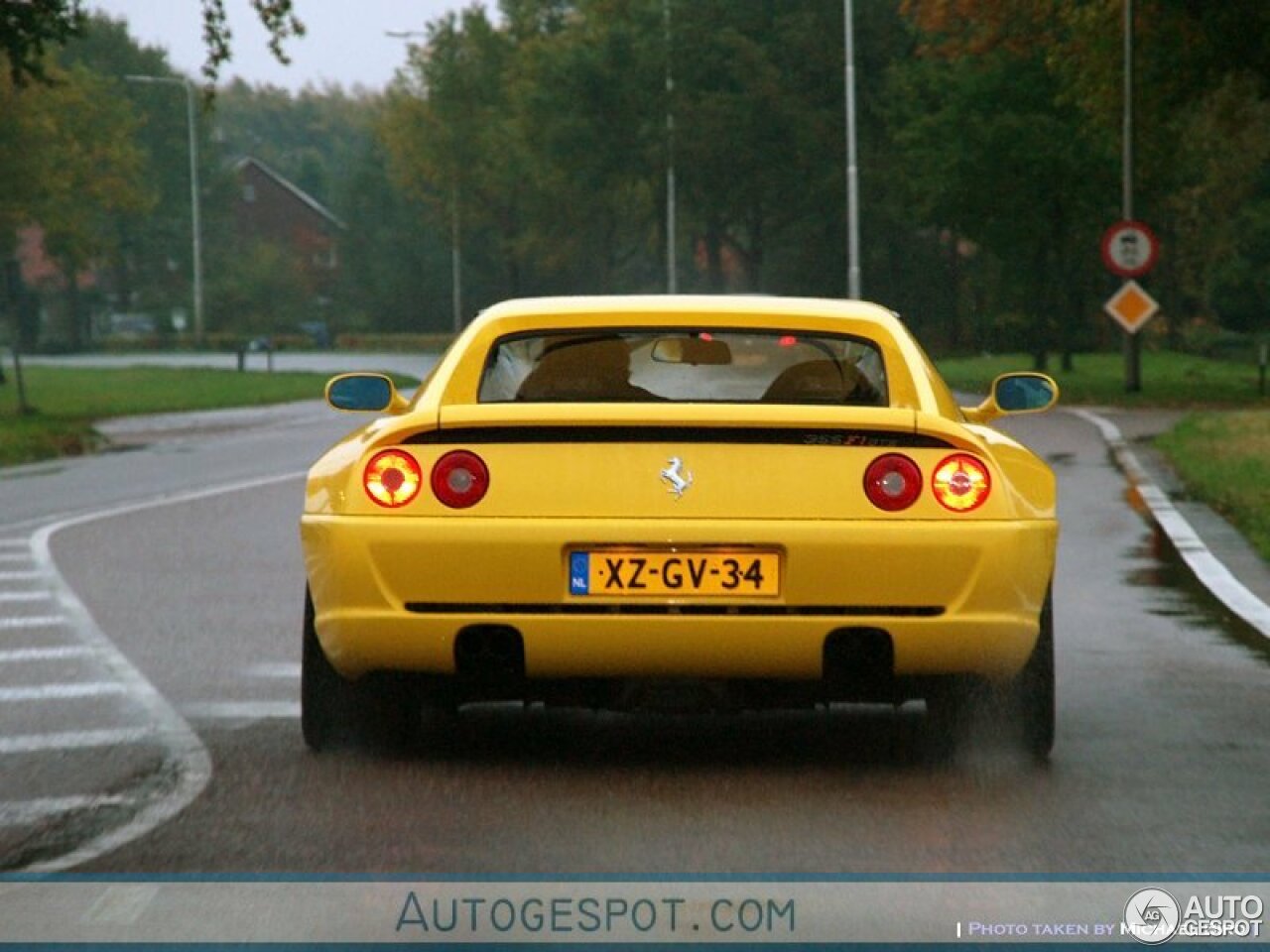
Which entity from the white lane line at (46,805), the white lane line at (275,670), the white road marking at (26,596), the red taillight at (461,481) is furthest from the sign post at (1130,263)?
the white lane line at (46,805)

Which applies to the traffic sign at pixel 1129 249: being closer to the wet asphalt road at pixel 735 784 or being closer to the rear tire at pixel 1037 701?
the wet asphalt road at pixel 735 784

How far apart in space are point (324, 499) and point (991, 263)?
7598 cm

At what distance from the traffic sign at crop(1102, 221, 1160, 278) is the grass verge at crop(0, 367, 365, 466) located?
13950 mm

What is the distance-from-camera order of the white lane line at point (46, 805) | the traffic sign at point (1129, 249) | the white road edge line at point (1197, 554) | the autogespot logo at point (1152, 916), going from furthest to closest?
the traffic sign at point (1129, 249) → the white road edge line at point (1197, 554) → the white lane line at point (46, 805) → the autogespot logo at point (1152, 916)

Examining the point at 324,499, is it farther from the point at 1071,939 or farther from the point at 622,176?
the point at 622,176

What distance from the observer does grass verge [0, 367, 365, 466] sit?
29891mm

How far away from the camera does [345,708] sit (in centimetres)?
768

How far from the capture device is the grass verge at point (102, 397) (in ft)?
98.1

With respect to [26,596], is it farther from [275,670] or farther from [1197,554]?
[1197,554]

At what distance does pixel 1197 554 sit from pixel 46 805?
8687mm

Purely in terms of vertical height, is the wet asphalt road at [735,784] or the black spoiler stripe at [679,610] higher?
the black spoiler stripe at [679,610]

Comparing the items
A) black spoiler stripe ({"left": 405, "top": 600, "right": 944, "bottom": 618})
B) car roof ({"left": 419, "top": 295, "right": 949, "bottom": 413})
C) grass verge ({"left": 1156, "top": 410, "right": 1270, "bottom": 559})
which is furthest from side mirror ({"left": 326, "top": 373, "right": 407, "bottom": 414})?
grass verge ({"left": 1156, "top": 410, "right": 1270, "bottom": 559})

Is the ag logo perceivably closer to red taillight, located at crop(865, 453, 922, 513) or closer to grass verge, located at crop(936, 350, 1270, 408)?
red taillight, located at crop(865, 453, 922, 513)

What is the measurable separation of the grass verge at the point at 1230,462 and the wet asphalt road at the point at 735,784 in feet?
17.9
